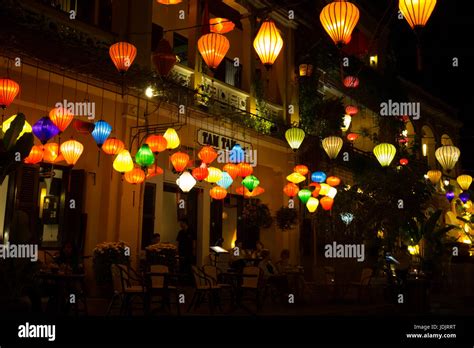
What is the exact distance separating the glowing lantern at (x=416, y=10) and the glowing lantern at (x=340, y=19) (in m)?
0.95

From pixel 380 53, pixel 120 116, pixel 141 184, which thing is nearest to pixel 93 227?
pixel 141 184

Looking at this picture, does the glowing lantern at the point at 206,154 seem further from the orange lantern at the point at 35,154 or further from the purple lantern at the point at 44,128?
the purple lantern at the point at 44,128

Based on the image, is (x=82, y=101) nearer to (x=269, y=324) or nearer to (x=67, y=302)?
(x=67, y=302)

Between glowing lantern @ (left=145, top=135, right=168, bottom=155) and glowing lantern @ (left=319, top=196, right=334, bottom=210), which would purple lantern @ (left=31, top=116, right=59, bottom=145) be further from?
glowing lantern @ (left=319, top=196, right=334, bottom=210)

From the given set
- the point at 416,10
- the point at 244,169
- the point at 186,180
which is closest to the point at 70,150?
the point at 186,180

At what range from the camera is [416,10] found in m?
6.33

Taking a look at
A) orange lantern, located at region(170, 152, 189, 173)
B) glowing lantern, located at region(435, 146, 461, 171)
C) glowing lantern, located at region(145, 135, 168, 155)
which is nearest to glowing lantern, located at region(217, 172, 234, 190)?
orange lantern, located at region(170, 152, 189, 173)

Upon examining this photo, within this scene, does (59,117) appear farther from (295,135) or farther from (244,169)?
(295,135)

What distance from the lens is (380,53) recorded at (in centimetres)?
2439

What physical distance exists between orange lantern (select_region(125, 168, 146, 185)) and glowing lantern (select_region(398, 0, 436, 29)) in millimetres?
6219

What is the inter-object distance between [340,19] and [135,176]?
17.7ft

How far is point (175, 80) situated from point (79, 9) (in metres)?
2.79

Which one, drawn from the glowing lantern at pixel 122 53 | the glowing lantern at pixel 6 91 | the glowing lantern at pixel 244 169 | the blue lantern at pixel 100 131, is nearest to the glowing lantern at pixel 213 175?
the glowing lantern at pixel 244 169

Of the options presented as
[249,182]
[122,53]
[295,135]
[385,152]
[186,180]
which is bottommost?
[186,180]
